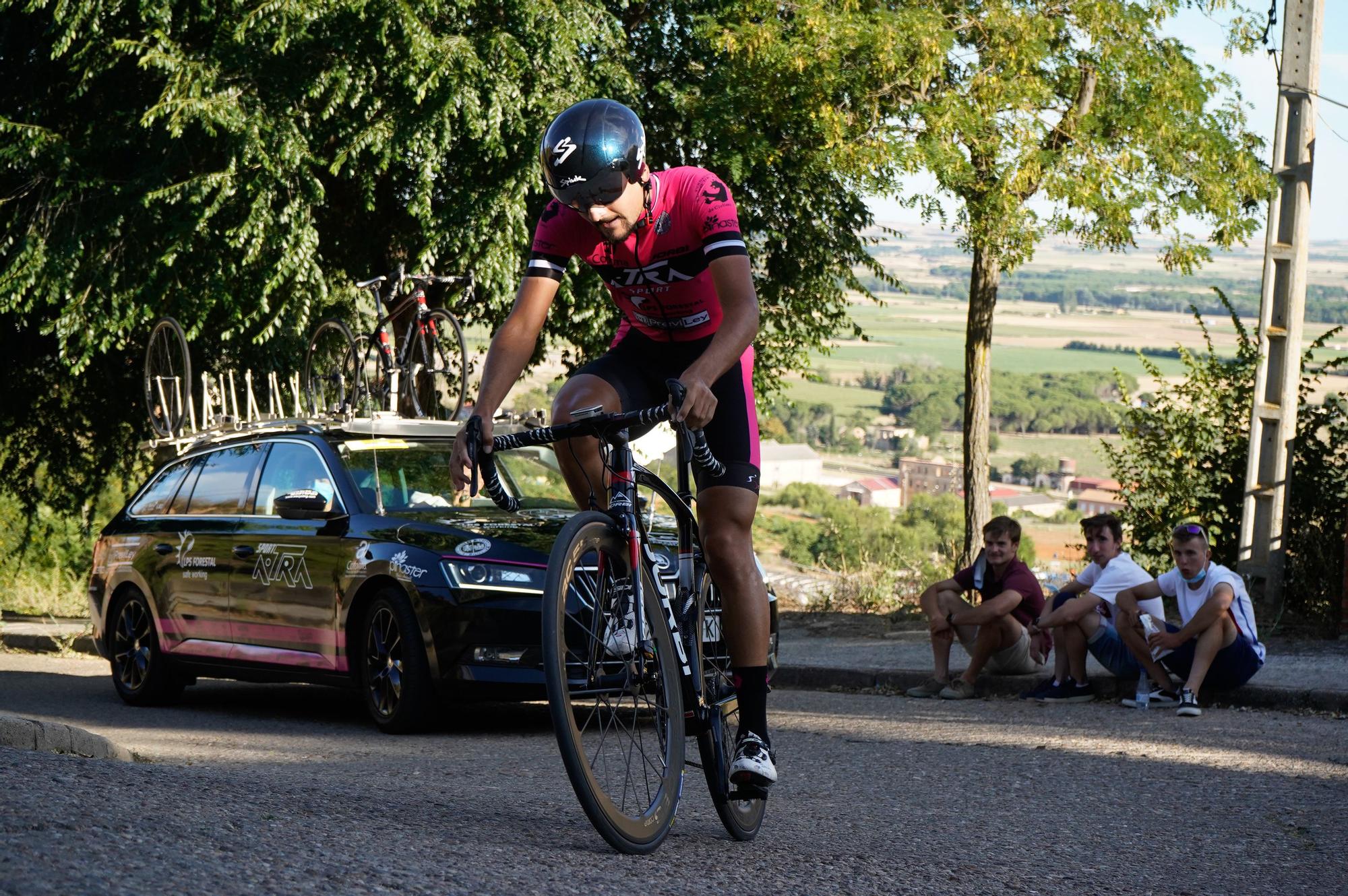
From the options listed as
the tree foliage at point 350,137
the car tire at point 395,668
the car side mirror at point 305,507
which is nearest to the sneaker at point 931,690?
the car tire at point 395,668

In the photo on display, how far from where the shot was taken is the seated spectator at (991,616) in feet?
33.9

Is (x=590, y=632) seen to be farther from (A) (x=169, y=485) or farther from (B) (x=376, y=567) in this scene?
(A) (x=169, y=485)

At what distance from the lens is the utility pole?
1346 centimetres

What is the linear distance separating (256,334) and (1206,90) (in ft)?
33.5

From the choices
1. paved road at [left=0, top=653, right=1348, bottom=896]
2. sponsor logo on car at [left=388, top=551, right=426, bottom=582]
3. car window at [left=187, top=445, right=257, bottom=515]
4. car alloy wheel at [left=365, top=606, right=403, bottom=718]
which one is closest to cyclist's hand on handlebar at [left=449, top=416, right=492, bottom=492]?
paved road at [left=0, top=653, right=1348, bottom=896]

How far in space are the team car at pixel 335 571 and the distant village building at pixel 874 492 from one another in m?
50.1

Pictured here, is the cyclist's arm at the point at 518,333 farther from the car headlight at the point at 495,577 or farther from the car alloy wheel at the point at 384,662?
the car alloy wheel at the point at 384,662

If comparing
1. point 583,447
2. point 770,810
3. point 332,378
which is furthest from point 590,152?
point 332,378

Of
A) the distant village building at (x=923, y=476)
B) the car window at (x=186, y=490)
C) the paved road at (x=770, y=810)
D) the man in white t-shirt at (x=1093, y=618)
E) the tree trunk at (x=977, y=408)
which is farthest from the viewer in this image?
the distant village building at (x=923, y=476)

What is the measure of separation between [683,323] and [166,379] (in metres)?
11.0

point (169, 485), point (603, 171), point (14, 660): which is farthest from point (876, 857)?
point (14, 660)

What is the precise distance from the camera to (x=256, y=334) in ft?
55.7

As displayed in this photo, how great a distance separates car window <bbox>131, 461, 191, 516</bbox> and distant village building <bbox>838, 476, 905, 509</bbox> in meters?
49.7

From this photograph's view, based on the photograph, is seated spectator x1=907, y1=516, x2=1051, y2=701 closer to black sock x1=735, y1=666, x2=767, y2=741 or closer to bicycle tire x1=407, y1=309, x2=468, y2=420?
bicycle tire x1=407, y1=309, x2=468, y2=420
